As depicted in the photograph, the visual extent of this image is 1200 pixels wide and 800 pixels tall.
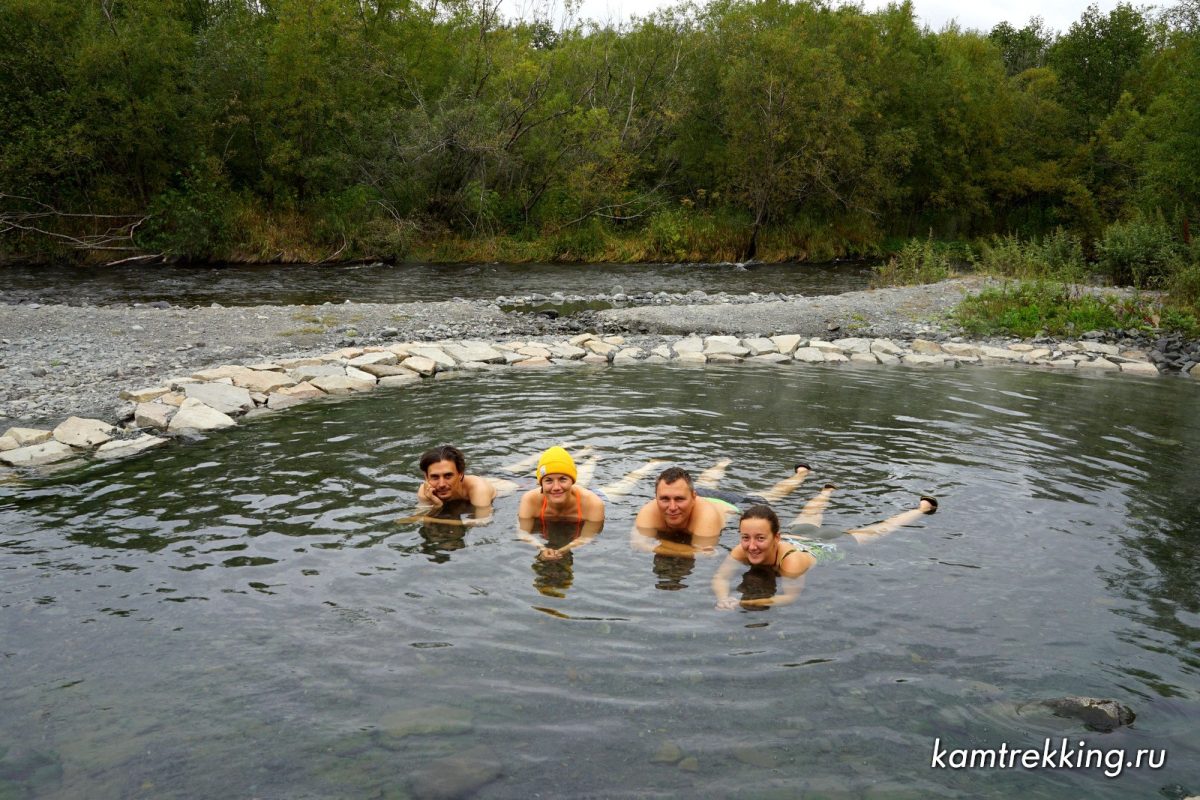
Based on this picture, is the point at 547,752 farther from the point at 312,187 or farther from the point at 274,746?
the point at 312,187

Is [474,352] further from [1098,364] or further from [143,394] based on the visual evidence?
[1098,364]

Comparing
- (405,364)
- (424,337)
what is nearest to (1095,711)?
(405,364)

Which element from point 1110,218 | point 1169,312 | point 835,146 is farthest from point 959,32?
point 1169,312

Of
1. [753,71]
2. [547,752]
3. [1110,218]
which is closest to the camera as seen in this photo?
[547,752]

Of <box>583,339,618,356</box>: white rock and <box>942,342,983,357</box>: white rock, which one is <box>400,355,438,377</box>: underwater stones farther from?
<box>942,342,983,357</box>: white rock

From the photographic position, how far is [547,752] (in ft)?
15.4

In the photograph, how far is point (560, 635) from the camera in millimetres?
5945

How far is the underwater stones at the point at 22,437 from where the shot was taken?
33.0 feet

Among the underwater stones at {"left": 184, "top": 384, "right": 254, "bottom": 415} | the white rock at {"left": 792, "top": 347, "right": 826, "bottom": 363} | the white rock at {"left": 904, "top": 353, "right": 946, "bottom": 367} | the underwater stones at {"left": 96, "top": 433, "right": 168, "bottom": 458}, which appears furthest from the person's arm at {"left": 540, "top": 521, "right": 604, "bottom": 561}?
the white rock at {"left": 904, "top": 353, "right": 946, "bottom": 367}

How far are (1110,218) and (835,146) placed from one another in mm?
16190

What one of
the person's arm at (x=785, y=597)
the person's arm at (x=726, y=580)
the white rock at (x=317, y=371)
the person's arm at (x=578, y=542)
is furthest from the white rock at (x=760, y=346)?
the person's arm at (x=785, y=597)

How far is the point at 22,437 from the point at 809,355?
12775mm

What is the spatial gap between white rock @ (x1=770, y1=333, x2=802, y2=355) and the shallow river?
9738mm

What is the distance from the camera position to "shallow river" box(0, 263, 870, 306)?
2439cm
